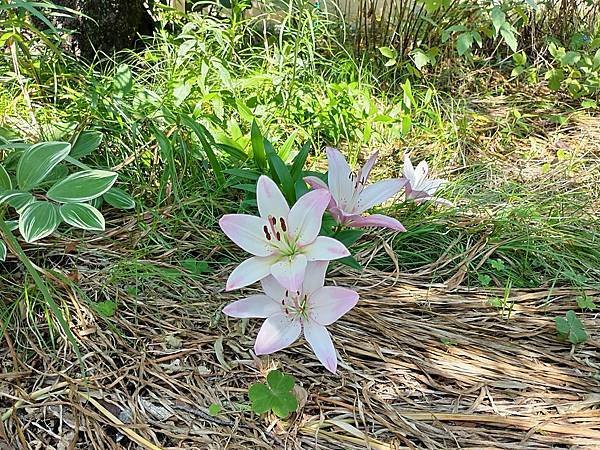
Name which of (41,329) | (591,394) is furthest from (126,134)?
(591,394)

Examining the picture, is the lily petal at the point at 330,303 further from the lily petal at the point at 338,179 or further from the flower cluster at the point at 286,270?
the lily petal at the point at 338,179

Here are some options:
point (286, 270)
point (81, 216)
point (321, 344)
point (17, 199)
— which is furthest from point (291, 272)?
point (17, 199)

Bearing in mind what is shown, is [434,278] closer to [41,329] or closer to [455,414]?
[455,414]

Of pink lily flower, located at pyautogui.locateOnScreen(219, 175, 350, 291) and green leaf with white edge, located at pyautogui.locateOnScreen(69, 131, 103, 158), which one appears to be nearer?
pink lily flower, located at pyautogui.locateOnScreen(219, 175, 350, 291)

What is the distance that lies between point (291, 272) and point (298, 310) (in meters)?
0.08

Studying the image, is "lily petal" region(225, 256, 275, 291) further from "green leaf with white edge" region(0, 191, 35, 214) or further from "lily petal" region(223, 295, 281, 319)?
"green leaf with white edge" region(0, 191, 35, 214)

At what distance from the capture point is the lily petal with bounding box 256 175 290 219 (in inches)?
37.1

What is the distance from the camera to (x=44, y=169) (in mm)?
974

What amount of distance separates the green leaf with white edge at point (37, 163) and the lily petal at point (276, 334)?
41 cm

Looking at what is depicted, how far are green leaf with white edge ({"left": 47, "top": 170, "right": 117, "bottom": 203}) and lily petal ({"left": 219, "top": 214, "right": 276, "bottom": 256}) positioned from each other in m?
0.20

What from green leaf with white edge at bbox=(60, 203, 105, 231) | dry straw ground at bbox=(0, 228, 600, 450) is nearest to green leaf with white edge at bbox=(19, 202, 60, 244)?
green leaf with white edge at bbox=(60, 203, 105, 231)

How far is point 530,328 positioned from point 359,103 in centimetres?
85

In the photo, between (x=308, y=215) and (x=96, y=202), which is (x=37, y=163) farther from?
(x=308, y=215)

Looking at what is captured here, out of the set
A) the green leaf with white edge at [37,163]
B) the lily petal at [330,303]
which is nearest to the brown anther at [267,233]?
the lily petal at [330,303]
